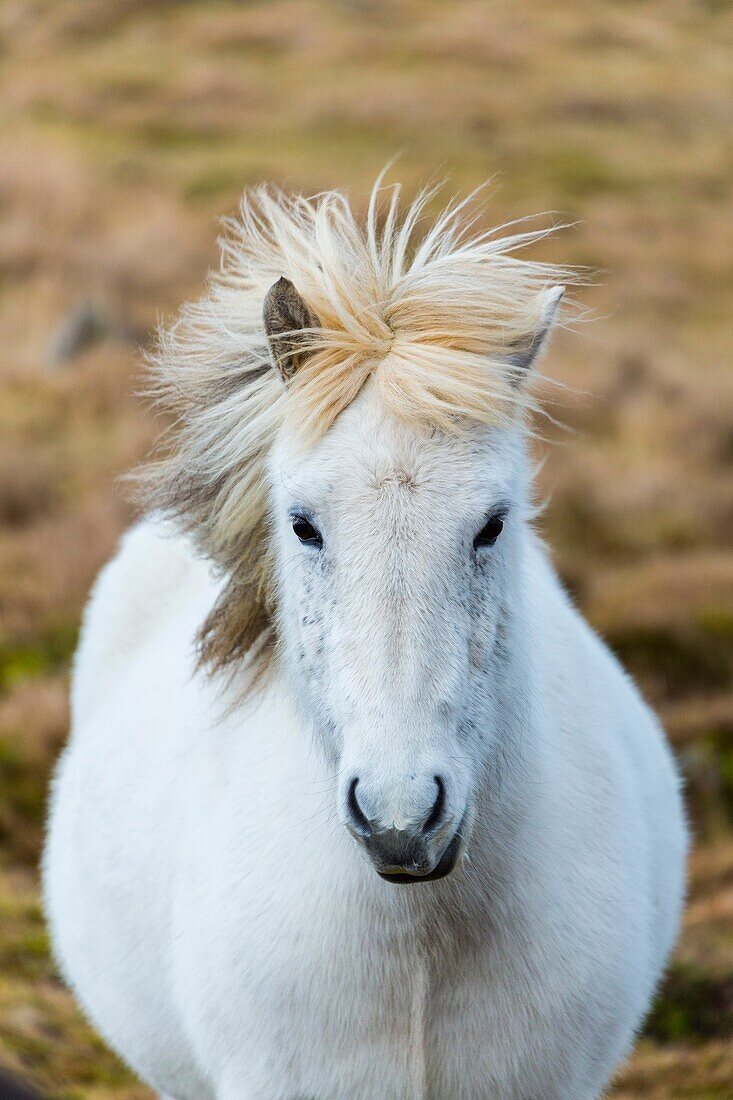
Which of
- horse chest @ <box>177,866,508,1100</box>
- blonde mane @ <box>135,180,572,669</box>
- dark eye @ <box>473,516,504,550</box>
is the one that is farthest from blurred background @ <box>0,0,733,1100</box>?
horse chest @ <box>177,866,508,1100</box>

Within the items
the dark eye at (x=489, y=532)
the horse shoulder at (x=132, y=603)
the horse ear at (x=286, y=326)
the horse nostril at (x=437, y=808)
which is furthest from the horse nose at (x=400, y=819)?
the horse shoulder at (x=132, y=603)

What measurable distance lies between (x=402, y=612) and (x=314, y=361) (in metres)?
→ 0.62

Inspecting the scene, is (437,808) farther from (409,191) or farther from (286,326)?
(409,191)

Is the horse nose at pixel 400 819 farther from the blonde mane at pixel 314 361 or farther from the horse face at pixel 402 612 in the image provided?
the blonde mane at pixel 314 361

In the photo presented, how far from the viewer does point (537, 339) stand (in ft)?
8.34

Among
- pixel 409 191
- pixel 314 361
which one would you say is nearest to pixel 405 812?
pixel 314 361

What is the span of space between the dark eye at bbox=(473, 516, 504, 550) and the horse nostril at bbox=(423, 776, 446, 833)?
1.58 ft

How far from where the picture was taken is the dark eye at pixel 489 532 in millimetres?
2281

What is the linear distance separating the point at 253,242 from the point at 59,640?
5172mm

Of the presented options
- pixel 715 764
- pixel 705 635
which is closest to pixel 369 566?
pixel 715 764

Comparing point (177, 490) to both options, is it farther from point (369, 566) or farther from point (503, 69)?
point (503, 69)

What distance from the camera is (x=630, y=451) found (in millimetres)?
10750

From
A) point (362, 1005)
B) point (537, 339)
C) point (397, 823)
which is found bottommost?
point (362, 1005)

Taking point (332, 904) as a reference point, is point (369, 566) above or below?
above
